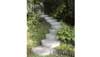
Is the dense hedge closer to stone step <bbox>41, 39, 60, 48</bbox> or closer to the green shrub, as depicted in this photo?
the green shrub

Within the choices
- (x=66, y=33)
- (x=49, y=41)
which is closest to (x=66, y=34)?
(x=66, y=33)

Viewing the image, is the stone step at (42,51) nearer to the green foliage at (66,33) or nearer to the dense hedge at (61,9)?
the green foliage at (66,33)

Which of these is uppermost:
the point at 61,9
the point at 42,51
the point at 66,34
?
the point at 61,9

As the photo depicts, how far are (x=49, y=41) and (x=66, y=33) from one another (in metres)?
0.14

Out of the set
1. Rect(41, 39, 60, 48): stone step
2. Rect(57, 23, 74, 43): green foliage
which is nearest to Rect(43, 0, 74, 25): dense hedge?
Rect(57, 23, 74, 43): green foliage

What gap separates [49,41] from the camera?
1.84 meters

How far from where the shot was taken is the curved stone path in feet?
6.03

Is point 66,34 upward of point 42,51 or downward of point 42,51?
upward

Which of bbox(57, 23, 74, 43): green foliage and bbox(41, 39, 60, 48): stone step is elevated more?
bbox(57, 23, 74, 43): green foliage

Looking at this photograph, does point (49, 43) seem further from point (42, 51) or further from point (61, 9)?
point (61, 9)
